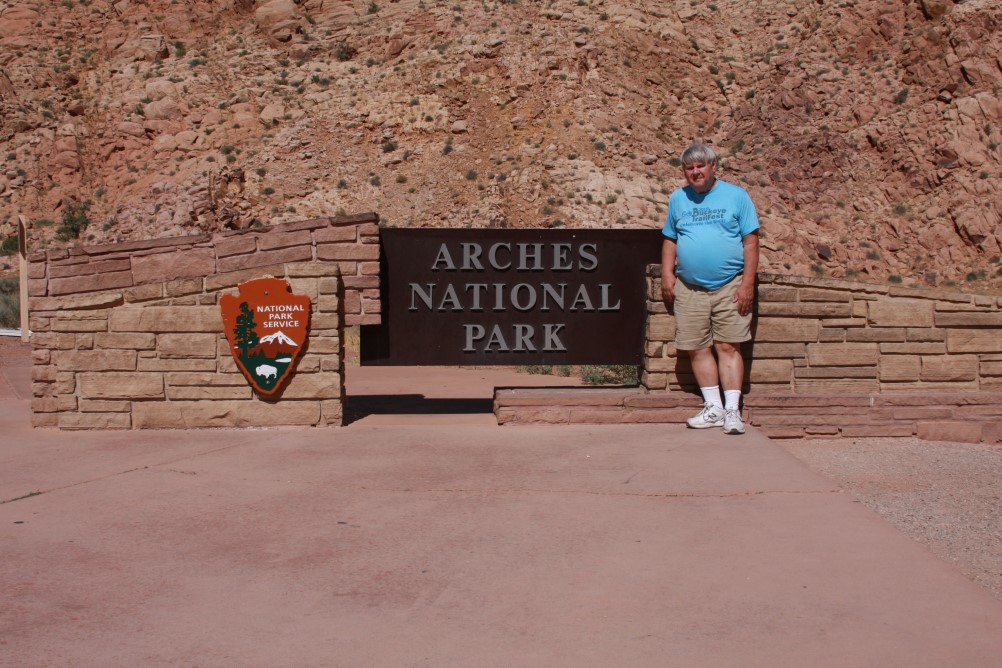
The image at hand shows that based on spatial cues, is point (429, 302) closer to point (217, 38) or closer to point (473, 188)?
point (473, 188)

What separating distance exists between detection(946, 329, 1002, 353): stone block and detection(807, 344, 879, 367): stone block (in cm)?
64

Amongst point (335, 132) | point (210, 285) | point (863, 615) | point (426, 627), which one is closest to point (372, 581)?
point (426, 627)

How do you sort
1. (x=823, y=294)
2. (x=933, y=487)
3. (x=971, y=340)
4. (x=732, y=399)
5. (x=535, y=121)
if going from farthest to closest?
1. (x=535, y=121)
2. (x=971, y=340)
3. (x=823, y=294)
4. (x=732, y=399)
5. (x=933, y=487)

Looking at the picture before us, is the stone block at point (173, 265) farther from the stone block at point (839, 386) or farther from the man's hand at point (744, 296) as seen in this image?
the stone block at point (839, 386)

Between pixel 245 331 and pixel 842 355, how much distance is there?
475cm

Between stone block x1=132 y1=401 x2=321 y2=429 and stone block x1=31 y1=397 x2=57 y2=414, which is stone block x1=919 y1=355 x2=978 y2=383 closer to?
stone block x1=132 y1=401 x2=321 y2=429

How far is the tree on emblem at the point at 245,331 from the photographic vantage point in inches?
286

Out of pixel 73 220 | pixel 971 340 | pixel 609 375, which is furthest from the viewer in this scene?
pixel 73 220

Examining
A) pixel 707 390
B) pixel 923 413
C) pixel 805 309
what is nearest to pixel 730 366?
pixel 707 390

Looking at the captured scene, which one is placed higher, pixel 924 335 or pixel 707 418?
pixel 924 335

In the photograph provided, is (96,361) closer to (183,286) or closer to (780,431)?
(183,286)

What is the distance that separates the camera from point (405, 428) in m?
7.37

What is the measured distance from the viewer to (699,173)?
7.00 metres

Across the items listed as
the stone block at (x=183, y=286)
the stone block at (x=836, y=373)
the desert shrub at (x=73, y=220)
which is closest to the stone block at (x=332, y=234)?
the stone block at (x=183, y=286)
